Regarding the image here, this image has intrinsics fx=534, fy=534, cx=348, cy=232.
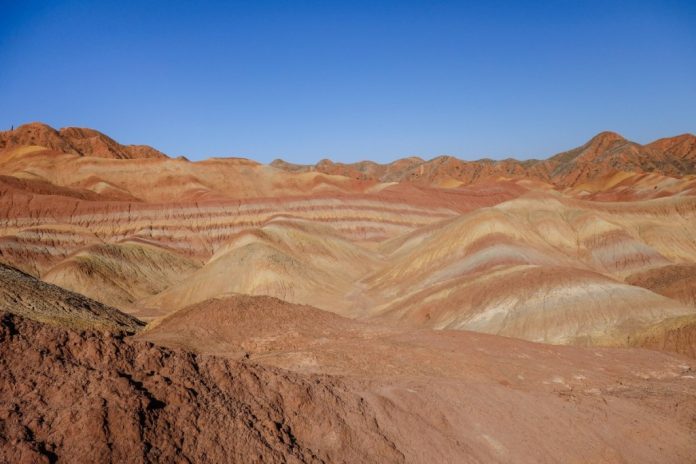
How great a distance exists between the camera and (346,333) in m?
20.6

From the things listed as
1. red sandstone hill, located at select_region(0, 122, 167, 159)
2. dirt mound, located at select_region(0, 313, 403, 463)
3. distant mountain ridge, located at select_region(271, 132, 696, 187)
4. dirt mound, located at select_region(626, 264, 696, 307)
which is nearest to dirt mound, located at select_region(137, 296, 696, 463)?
dirt mound, located at select_region(0, 313, 403, 463)

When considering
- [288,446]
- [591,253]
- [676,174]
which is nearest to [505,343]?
[288,446]

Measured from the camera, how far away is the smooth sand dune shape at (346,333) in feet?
26.2

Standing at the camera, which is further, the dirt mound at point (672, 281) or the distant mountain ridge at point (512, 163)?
the distant mountain ridge at point (512, 163)

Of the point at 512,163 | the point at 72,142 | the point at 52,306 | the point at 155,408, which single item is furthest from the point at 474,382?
the point at 512,163

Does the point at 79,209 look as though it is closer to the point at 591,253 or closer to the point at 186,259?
the point at 186,259

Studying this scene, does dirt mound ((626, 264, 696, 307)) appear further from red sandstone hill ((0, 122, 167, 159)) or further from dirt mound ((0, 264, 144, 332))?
red sandstone hill ((0, 122, 167, 159))

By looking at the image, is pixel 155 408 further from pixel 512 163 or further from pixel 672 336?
pixel 512 163

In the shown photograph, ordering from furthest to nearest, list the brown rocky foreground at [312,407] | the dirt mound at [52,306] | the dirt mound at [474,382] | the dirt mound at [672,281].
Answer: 1. the dirt mound at [672,281]
2. the dirt mound at [52,306]
3. the dirt mound at [474,382]
4. the brown rocky foreground at [312,407]

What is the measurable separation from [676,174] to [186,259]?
146359 millimetres

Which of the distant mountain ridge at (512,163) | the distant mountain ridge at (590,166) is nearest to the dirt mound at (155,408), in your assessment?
the distant mountain ridge at (512,163)

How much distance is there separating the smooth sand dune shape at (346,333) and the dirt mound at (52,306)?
0.56 ft

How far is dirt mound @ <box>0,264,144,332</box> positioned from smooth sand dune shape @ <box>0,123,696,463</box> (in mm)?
171

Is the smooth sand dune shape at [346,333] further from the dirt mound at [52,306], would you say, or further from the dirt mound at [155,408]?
the dirt mound at [52,306]
